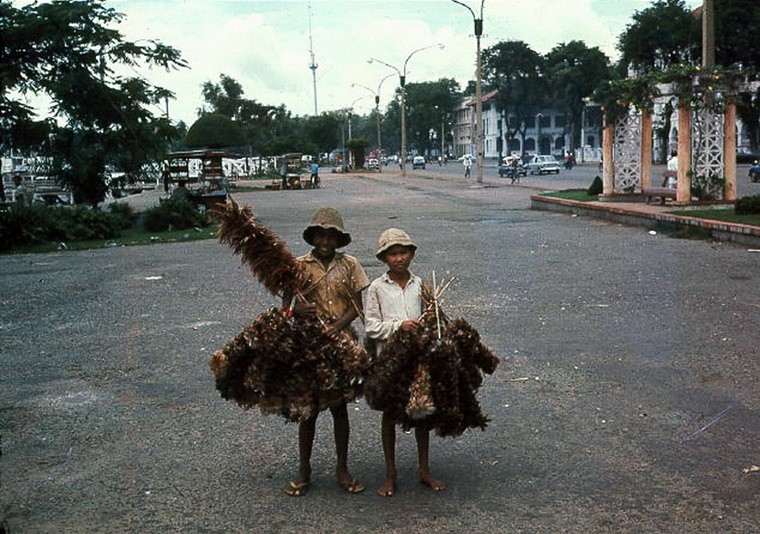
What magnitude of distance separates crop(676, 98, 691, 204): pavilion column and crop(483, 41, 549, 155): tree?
3439 inches

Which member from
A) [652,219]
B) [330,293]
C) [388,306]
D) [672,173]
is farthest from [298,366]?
[672,173]

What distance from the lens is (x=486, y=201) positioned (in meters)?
32.3

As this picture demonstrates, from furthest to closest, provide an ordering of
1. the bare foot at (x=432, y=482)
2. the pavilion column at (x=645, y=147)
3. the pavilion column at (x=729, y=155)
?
the pavilion column at (x=645, y=147), the pavilion column at (x=729, y=155), the bare foot at (x=432, y=482)

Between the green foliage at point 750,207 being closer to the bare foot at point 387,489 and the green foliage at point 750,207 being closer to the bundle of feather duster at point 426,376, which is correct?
the bundle of feather duster at point 426,376

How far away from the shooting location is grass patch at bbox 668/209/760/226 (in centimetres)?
1706


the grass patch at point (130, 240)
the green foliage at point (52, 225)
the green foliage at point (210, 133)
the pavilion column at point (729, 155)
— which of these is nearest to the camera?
the grass patch at point (130, 240)

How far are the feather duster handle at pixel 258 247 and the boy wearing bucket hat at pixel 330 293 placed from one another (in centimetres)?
11

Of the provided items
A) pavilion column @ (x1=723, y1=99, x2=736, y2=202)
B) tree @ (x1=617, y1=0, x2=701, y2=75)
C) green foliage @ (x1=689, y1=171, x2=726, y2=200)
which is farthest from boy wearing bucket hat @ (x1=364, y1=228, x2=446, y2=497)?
tree @ (x1=617, y1=0, x2=701, y2=75)

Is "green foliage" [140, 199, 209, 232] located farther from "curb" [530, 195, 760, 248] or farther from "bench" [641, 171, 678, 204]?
"bench" [641, 171, 678, 204]

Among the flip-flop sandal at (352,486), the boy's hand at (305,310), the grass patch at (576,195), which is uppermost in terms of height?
the boy's hand at (305,310)

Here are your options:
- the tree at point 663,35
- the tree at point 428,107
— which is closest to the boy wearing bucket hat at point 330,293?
the tree at point 663,35

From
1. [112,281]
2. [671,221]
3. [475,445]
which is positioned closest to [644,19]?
[671,221]

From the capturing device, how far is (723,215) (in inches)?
731

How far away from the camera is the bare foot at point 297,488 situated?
15.3ft
